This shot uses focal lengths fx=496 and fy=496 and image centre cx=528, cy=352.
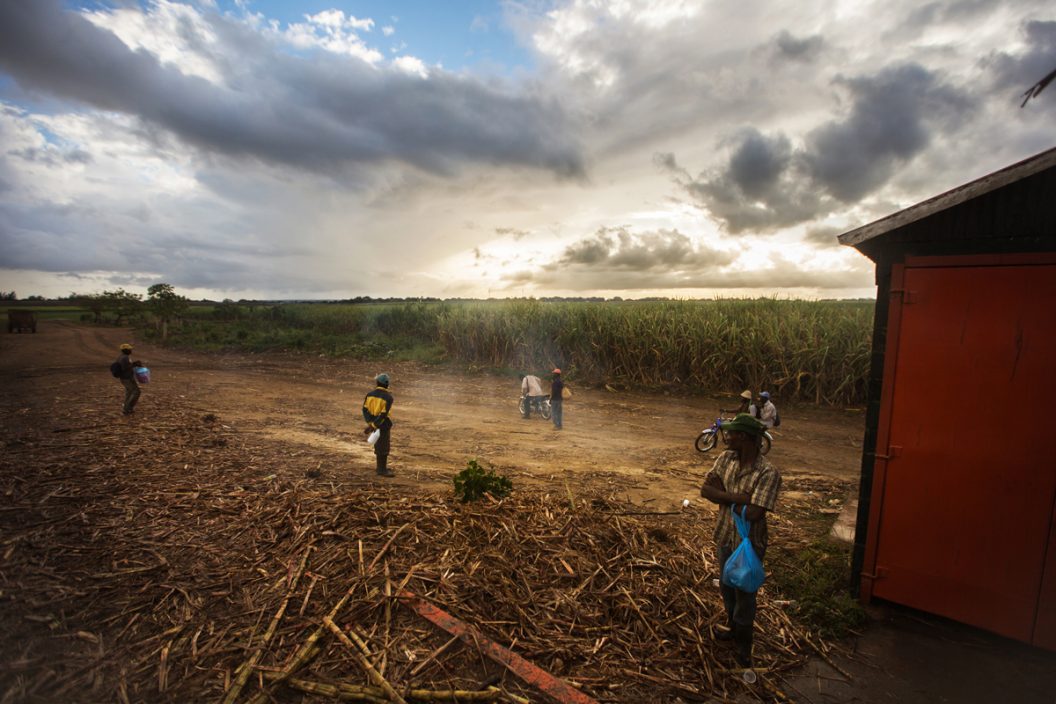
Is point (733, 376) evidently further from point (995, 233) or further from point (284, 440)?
point (284, 440)

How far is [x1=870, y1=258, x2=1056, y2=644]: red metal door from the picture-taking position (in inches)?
159

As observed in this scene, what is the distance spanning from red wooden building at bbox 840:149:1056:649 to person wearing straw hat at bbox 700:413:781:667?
1893 millimetres

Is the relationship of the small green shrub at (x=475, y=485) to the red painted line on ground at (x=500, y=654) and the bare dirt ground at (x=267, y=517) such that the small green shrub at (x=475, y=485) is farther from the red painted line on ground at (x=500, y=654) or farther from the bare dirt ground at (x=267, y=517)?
the red painted line on ground at (x=500, y=654)

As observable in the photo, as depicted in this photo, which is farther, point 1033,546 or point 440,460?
point 440,460

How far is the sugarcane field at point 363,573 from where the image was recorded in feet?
11.6

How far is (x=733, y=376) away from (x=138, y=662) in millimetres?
15014

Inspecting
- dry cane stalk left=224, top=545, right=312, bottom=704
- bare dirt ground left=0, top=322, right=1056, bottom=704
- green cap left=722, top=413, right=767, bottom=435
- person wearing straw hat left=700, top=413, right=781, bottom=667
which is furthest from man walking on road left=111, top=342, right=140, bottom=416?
green cap left=722, top=413, right=767, bottom=435

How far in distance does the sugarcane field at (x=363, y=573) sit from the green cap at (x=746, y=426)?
1800mm

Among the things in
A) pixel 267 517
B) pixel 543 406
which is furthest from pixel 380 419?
pixel 543 406

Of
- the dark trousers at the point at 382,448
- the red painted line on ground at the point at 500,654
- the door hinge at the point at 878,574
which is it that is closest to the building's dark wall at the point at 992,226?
the door hinge at the point at 878,574

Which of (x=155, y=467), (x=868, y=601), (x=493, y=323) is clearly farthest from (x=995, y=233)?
(x=493, y=323)

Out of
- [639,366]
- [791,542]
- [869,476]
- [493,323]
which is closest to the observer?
[869,476]

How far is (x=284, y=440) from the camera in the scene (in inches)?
382

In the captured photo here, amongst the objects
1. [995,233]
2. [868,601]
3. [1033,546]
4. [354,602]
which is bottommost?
[868,601]
